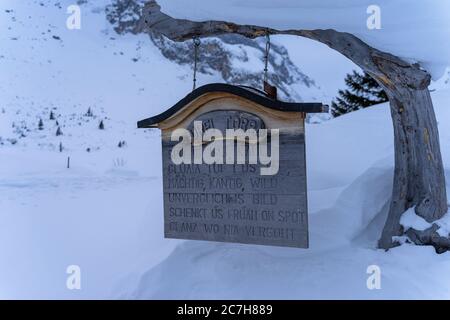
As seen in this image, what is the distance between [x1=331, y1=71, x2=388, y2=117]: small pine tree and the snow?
5.23 m

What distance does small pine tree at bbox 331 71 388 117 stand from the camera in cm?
789

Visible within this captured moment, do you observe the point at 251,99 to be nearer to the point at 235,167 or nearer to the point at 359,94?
the point at 235,167

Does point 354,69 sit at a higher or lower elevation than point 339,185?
higher

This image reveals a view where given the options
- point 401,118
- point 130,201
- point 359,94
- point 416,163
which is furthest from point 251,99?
point 359,94

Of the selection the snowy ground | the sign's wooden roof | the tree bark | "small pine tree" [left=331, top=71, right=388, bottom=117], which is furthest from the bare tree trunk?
"small pine tree" [left=331, top=71, right=388, bottom=117]

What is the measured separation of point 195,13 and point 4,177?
9.76 ft

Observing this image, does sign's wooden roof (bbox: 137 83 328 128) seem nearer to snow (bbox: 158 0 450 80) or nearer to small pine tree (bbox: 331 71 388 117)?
snow (bbox: 158 0 450 80)

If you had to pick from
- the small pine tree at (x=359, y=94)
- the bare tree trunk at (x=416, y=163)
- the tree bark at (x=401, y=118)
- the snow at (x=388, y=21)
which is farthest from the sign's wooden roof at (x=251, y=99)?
the small pine tree at (x=359, y=94)

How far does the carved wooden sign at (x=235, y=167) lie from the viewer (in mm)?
2471

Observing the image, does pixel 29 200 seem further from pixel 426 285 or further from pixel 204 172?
pixel 426 285

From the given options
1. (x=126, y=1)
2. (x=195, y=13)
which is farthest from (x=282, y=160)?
(x=126, y=1)

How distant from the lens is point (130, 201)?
4586 millimetres

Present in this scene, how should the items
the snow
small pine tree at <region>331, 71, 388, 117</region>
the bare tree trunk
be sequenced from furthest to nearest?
small pine tree at <region>331, 71, 388, 117</region>, the bare tree trunk, the snow

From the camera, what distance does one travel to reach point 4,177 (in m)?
4.58
